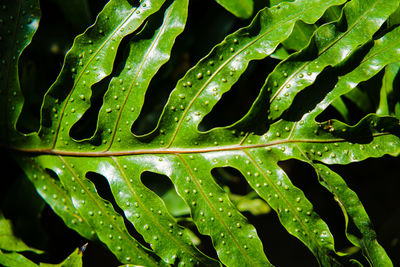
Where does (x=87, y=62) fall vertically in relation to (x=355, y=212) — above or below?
above

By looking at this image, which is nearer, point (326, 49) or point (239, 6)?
point (326, 49)

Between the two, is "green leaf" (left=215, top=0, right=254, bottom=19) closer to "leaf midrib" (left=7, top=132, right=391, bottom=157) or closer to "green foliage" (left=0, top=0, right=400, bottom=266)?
"green foliage" (left=0, top=0, right=400, bottom=266)

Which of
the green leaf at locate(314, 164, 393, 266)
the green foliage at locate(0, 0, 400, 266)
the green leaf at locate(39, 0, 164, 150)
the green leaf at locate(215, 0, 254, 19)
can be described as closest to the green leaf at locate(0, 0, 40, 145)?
the green foliage at locate(0, 0, 400, 266)

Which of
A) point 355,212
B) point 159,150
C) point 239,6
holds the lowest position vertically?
point 355,212

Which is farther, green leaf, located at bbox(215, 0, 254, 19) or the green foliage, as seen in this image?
green leaf, located at bbox(215, 0, 254, 19)

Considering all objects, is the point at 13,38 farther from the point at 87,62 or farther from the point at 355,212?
the point at 355,212

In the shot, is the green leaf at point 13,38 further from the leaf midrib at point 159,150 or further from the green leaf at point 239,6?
the green leaf at point 239,6

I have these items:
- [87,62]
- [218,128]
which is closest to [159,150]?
[218,128]
